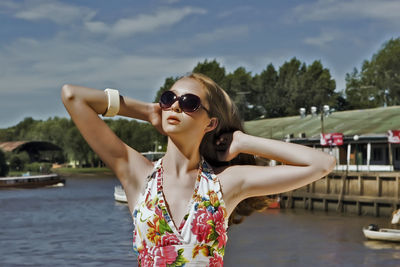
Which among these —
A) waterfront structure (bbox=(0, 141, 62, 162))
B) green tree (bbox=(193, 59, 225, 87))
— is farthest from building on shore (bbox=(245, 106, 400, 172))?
waterfront structure (bbox=(0, 141, 62, 162))

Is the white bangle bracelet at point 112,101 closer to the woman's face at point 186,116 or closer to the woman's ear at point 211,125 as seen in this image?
the woman's face at point 186,116

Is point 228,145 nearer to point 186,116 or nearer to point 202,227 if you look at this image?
point 186,116

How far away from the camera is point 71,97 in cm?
325

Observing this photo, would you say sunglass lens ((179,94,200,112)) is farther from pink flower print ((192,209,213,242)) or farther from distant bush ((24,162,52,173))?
distant bush ((24,162,52,173))

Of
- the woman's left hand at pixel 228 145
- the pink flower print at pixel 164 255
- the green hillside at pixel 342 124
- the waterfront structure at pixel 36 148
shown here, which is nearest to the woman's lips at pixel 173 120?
the woman's left hand at pixel 228 145

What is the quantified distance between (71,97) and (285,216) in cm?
5015

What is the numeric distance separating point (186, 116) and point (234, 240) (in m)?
40.3

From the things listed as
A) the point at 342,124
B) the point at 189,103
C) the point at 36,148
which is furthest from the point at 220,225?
the point at 36,148

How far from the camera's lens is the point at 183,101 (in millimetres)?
3230

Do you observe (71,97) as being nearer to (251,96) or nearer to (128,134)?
(251,96)

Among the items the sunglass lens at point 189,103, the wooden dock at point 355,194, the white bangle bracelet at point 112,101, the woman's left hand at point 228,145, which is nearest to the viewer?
the sunglass lens at point 189,103

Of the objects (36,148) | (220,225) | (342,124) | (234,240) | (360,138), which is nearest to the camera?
(220,225)

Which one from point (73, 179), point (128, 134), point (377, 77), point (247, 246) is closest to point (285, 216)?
point (247, 246)

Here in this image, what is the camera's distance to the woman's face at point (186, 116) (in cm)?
325
